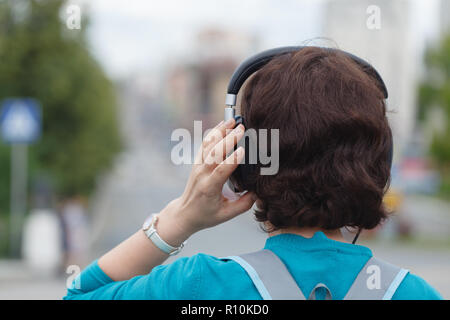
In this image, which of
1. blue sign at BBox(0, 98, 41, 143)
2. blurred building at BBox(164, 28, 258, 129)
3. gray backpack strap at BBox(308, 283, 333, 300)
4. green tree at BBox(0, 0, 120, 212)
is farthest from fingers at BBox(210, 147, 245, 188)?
blurred building at BBox(164, 28, 258, 129)

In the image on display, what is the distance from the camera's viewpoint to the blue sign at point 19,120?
9.19 m

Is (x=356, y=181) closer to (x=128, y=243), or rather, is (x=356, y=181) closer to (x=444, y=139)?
(x=128, y=243)

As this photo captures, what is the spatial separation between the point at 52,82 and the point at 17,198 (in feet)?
8.83

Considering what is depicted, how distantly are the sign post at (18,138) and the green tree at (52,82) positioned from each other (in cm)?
81

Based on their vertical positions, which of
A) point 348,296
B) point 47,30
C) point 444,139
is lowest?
point 444,139

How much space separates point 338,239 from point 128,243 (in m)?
0.46

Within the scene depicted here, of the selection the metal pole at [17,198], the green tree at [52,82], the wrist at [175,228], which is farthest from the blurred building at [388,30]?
the wrist at [175,228]

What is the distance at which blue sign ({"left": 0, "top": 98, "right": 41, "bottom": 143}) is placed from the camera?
919 centimetres

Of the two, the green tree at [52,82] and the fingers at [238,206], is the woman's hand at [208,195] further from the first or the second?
the green tree at [52,82]

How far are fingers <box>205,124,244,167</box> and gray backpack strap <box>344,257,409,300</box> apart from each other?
363mm

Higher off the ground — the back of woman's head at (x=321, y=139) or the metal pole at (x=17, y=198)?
the back of woman's head at (x=321, y=139)

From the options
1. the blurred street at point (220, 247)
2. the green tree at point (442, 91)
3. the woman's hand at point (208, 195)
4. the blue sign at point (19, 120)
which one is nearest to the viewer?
the woman's hand at point (208, 195)

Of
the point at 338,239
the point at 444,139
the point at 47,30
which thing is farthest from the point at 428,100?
the point at 338,239

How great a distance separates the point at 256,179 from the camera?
125 centimetres
